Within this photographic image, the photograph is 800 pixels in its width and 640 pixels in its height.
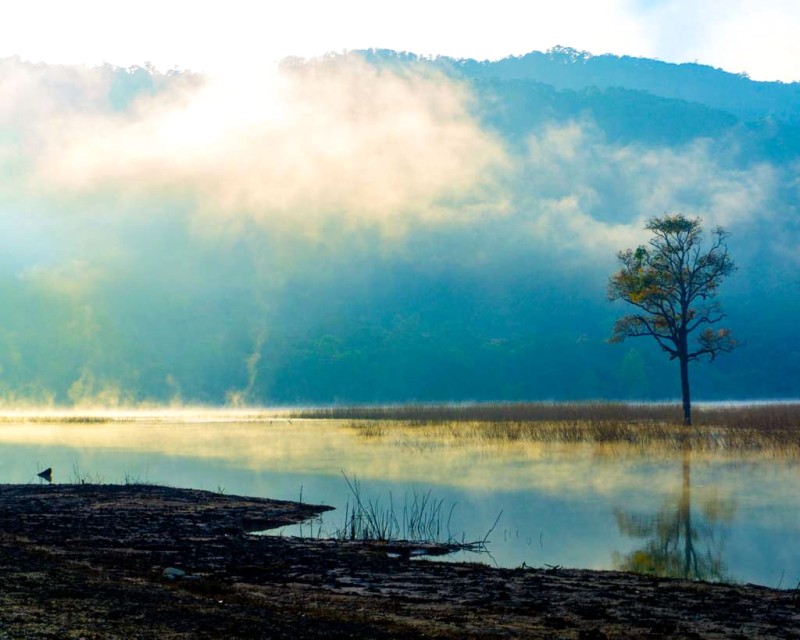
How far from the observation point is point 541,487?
122 ft

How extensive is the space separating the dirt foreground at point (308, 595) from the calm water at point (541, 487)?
376 centimetres

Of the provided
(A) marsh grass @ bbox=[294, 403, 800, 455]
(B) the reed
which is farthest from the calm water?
(B) the reed

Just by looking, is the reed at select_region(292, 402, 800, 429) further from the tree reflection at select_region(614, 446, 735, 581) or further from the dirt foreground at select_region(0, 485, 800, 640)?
the dirt foreground at select_region(0, 485, 800, 640)

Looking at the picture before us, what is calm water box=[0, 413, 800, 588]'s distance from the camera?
2353cm

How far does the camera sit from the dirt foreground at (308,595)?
12.2 meters

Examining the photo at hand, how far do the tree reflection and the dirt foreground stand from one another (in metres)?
3.70

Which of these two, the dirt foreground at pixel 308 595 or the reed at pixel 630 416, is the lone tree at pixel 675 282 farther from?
the dirt foreground at pixel 308 595

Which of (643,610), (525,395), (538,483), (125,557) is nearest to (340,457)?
(538,483)

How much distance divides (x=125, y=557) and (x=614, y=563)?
417 inches

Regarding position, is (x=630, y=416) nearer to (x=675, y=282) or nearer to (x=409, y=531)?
(x=675, y=282)

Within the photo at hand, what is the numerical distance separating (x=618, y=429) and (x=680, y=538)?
3485 centimetres

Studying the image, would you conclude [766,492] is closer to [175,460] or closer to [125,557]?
[125,557]

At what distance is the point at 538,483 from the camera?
3856cm

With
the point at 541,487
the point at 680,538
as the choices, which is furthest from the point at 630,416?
the point at 680,538
